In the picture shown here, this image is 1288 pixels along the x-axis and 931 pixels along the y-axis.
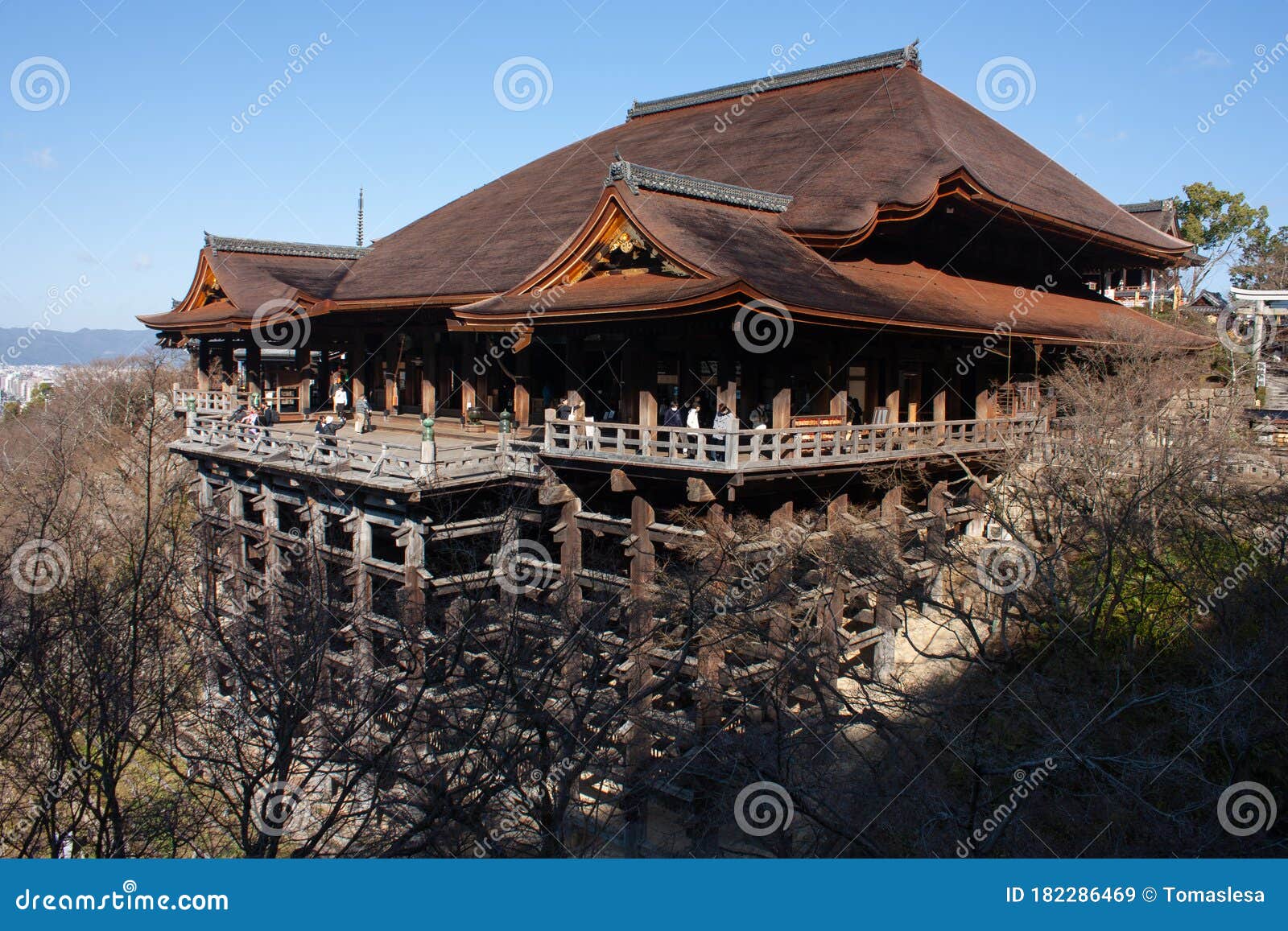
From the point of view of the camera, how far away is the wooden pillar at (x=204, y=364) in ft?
105

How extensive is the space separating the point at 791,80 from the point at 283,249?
17.3 meters

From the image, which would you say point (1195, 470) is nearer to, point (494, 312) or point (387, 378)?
point (494, 312)

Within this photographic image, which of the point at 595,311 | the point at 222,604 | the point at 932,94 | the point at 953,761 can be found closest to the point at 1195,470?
the point at 953,761

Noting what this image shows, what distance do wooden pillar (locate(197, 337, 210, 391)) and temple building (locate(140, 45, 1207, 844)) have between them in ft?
7.22

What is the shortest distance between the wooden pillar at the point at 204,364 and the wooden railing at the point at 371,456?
35.0ft

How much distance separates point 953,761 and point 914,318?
7607 mm

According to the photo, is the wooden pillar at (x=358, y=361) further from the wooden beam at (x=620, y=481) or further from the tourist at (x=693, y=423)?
the wooden beam at (x=620, y=481)

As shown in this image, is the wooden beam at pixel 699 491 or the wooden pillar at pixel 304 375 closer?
the wooden beam at pixel 699 491

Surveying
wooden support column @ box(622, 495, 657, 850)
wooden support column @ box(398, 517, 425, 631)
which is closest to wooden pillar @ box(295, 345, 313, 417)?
wooden support column @ box(398, 517, 425, 631)

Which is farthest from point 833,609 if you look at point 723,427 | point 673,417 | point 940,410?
point 940,410

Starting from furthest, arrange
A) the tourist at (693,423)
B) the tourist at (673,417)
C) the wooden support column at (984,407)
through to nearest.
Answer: the wooden support column at (984,407), the tourist at (673,417), the tourist at (693,423)

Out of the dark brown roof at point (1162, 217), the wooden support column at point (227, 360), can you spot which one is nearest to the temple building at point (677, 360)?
the wooden support column at point (227, 360)

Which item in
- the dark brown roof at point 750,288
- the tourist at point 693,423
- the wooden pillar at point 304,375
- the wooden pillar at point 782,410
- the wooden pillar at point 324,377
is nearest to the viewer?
the tourist at point 693,423

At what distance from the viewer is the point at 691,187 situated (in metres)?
18.7
